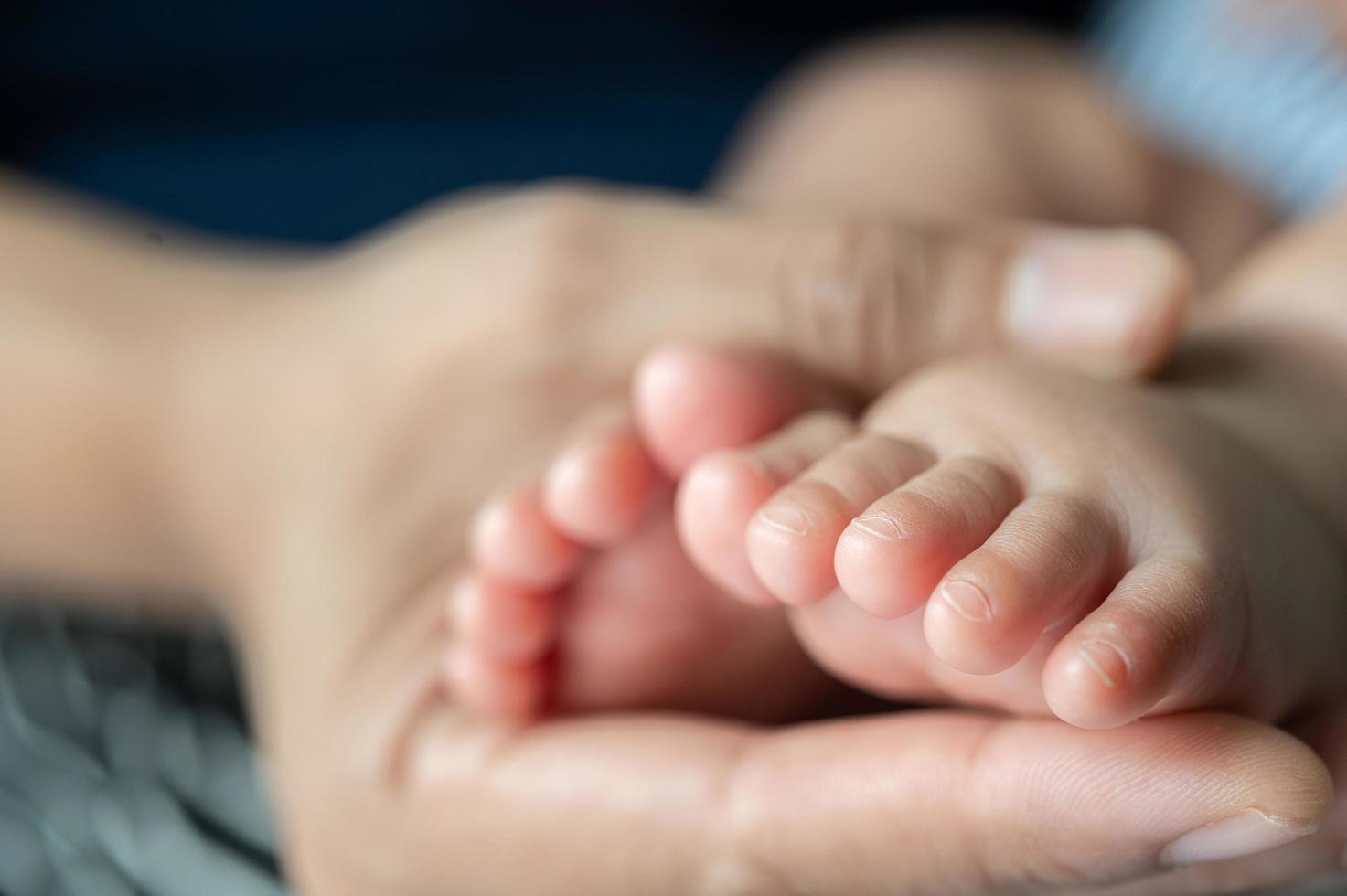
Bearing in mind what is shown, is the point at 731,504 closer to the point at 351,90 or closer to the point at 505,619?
the point at 505,619

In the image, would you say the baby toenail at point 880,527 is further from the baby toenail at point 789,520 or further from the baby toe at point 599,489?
the baby toe at point 599,489

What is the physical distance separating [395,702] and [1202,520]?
1.11ft

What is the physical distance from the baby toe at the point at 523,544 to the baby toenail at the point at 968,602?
21cm

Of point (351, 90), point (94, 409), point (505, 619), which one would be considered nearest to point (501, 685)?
point (505, 619)

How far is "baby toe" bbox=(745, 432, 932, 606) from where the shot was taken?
15.8 inches

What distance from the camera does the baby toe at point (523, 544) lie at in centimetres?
52

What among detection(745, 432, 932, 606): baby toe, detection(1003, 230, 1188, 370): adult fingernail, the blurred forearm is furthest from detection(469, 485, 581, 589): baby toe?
the blurred forearm

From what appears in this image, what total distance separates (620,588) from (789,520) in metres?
0.15

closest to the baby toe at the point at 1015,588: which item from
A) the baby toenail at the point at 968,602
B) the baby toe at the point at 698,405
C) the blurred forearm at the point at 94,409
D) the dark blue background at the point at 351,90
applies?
the baby toenail at the point at 968,602

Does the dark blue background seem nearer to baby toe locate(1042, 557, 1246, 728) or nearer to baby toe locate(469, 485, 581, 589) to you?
baby toe locate(469, 485, 581, 589)

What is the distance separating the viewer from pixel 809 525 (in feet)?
1.31

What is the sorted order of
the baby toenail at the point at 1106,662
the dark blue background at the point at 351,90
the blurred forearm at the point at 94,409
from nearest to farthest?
the baby toenail at the point at 1106,662, the blurred forearm at the point at 94,409, the dark blue background at the point at 351,90

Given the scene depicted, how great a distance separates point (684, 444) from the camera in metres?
0.54

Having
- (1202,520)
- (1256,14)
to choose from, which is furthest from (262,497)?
(1256,14)
